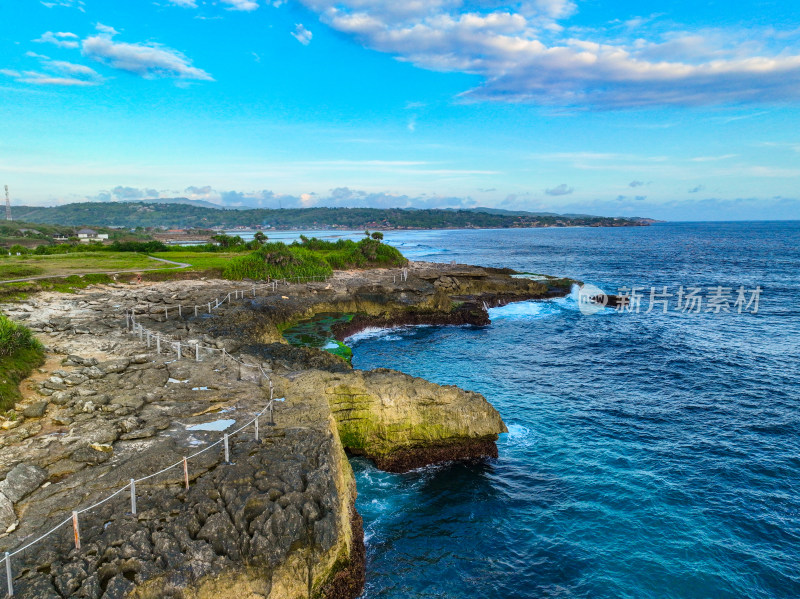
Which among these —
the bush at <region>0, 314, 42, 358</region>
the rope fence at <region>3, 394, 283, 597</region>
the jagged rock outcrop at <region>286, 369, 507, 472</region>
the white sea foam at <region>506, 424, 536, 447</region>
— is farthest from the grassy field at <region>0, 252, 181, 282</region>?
the white sea foam at <region>506, 424, 536, 447</region>

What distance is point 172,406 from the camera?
53.6ft

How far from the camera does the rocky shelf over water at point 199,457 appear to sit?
31.5ft

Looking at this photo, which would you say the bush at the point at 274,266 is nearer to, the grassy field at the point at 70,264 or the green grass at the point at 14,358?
the grassy field at the point at 70,264

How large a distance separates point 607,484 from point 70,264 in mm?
55374

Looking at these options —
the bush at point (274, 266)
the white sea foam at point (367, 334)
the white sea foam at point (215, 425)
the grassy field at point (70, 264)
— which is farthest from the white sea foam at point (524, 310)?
the grassy field at point (70, 264)

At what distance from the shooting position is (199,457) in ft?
42.2

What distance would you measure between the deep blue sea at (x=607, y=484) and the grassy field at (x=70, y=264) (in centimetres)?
3080

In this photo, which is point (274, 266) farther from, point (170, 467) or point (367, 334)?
point (170, 467)

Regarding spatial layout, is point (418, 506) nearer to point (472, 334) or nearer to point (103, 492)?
point (103, 492)

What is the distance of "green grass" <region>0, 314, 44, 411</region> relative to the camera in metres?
15.1

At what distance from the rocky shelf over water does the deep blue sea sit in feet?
6.40

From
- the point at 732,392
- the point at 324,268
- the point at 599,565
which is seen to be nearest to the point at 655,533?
the point at 599,565

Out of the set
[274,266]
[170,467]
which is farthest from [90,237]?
[170,467]

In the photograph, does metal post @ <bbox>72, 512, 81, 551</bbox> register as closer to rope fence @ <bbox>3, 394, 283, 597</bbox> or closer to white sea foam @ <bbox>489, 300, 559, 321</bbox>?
rope fence @ <bbox>3, 394, 283, 597</bbox>
